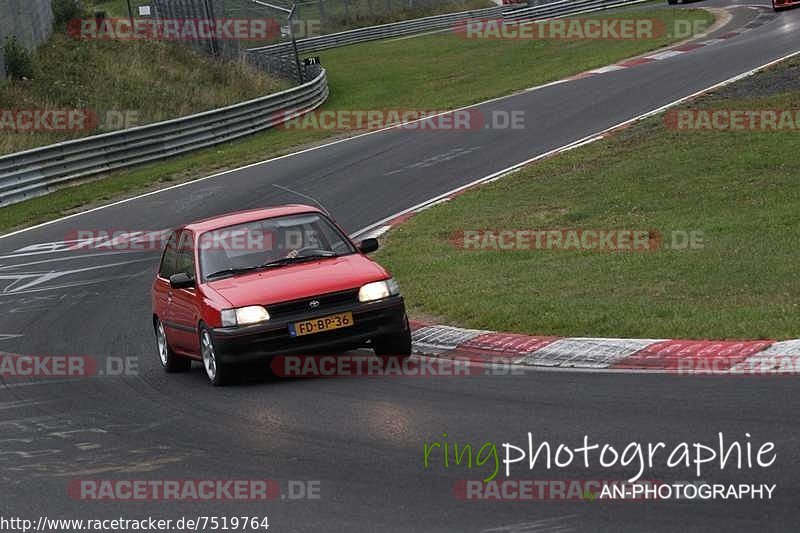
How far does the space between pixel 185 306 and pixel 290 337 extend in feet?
5.08

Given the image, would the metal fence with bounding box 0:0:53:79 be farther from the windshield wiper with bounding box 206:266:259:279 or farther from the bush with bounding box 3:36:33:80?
the windshield wiper with bounding box 206:266:259:279

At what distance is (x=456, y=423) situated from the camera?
8625mm

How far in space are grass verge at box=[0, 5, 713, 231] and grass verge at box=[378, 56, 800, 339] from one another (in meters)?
8.89

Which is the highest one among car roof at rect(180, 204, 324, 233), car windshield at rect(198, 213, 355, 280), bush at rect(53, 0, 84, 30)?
bush at rect(53, 0, 84, 30)

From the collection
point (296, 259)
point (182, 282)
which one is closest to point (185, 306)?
point (182, 282)

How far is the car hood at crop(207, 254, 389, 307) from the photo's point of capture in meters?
10.7

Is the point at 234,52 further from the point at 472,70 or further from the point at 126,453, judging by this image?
the point at 126,453

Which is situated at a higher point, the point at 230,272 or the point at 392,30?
the point at 230,272

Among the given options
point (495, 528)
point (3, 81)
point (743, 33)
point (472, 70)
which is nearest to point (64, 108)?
point (3, 81)

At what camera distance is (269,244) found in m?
11.7

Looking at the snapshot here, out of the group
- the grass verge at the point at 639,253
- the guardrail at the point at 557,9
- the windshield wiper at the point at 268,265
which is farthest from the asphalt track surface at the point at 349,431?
the guardrail at the point at 557,9

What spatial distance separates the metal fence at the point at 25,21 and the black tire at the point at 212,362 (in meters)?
25.7

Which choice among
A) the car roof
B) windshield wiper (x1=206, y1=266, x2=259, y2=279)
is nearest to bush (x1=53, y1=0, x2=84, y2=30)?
the car roof

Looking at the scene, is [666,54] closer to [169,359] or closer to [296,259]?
[169,359]
